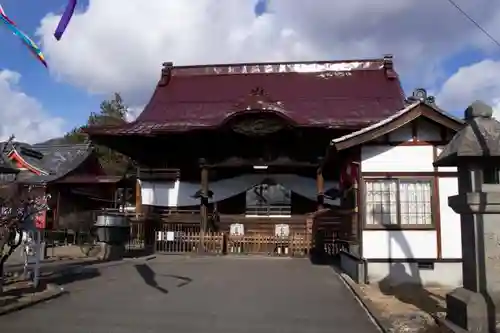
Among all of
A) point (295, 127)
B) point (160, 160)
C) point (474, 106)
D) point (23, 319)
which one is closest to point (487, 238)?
point (474, 106)

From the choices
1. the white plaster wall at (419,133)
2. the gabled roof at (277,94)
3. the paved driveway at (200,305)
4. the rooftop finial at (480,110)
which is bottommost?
the paved driveway at (200,305)

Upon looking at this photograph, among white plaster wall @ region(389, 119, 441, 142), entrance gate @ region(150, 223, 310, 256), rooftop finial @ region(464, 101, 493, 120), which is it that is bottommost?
entrance gate @ region(150, 223, 310, 256)

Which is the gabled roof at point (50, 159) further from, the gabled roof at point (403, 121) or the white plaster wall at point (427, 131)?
the white plaster wall at point (427, 131)

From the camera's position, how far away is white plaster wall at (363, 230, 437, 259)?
12156 millimetres

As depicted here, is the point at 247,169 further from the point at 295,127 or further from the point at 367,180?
the point at 367,180

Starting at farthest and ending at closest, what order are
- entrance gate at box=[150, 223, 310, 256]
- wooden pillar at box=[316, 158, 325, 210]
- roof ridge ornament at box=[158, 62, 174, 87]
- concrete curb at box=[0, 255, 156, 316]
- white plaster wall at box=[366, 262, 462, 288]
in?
roof ridge ornament at box=[158, 62, 174, 87], wooden pillar at box=[316, 158, 325, 210], entrance gate at box=[150, 223, 310, 256], white plaster wall at box=[366, 262, 462, 288], concrete curb at box=[0, 255, 156, 316]

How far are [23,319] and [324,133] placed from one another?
Answer: 14405 millimetres

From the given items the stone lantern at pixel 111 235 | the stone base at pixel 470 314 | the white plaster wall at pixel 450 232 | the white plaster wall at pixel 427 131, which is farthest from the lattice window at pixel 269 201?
the stone base at pixel 470 314

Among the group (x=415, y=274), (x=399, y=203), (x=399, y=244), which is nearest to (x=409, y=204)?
(x=399, y=203)

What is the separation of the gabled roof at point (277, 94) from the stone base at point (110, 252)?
506 cm

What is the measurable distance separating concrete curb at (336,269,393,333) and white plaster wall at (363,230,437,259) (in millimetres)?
924

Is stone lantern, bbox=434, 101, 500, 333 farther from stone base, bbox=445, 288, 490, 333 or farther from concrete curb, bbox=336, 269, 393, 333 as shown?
concrete curb, bbox=336, 269, 393, 333

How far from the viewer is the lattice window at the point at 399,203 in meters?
12.3

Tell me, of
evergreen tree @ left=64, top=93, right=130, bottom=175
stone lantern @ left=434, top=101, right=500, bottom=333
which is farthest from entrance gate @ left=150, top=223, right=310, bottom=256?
evergreen tree @ left=64, top=93, right=130, bottom=175
